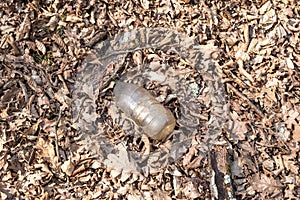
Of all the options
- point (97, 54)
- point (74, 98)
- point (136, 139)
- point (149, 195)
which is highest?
point (97, 54)

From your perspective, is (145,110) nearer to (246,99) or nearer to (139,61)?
(139,61)

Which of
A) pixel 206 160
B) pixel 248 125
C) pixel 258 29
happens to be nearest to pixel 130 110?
pixel 206 160

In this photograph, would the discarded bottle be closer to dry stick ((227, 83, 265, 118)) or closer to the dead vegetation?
the dead vegetation

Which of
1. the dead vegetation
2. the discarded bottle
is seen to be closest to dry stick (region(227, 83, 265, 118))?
the dead vegetation

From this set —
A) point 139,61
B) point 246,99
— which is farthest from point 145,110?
point 246,99

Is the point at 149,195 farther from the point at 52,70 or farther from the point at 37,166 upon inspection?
the point at 52,70

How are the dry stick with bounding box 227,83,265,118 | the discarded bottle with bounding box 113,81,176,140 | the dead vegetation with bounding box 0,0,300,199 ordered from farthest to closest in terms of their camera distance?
the dry stick with bounding box 227,83,265,118 < the discarded bottle with bounding box 113,81,176,140 < the dead vegetation with bounding box 0,0,300,199

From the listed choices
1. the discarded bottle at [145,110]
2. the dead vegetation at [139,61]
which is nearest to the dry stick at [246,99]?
the dead vegetation at [139,61]

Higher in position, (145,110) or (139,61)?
(139,61)
